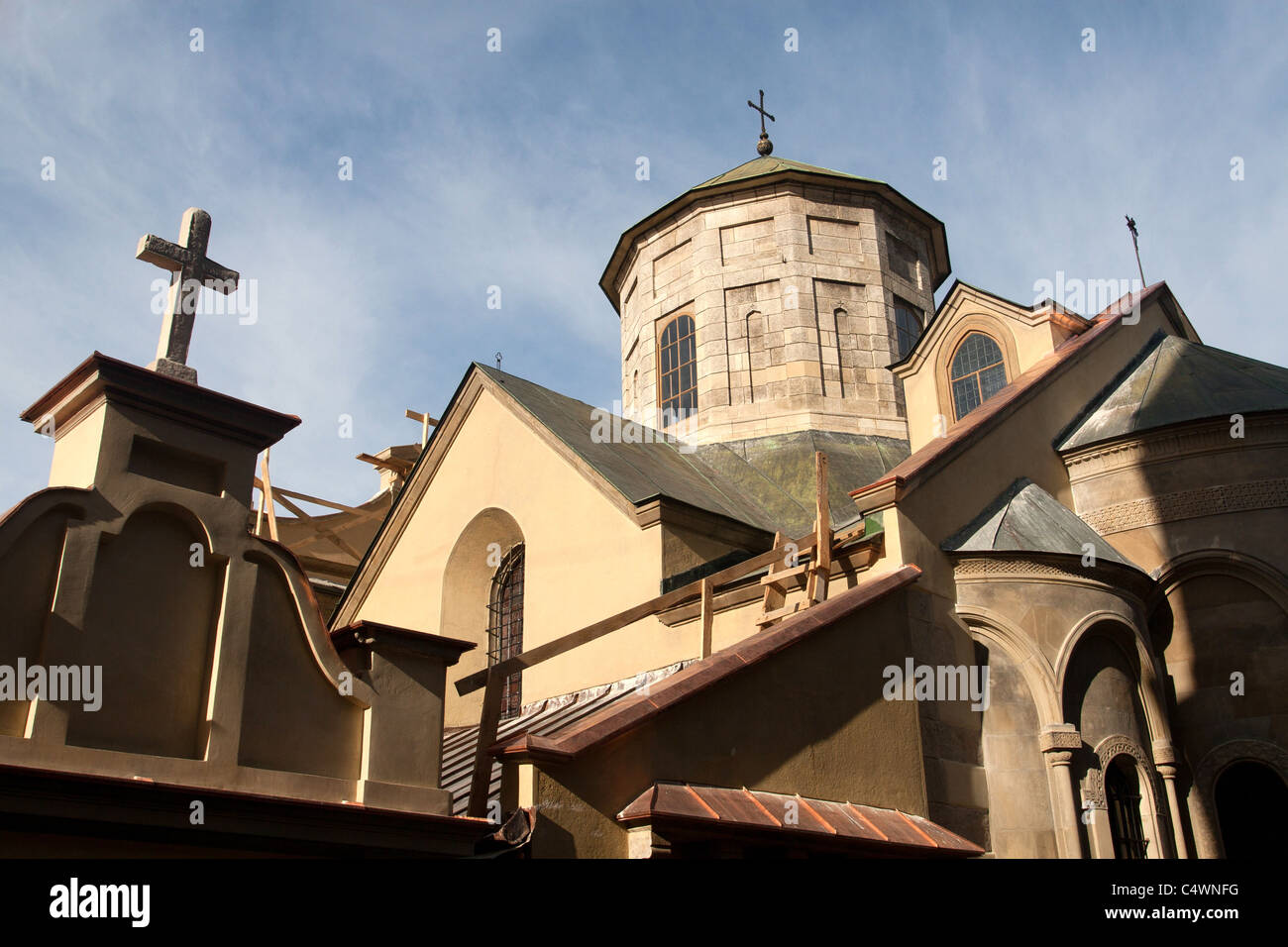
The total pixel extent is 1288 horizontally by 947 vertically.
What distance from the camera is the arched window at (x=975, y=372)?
17.0 meters

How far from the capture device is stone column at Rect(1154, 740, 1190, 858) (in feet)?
41.0

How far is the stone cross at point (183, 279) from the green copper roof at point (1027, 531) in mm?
8441

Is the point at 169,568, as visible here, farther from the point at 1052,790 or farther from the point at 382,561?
the point at 382,561

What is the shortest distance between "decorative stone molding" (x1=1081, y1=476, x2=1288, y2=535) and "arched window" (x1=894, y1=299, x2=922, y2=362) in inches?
297

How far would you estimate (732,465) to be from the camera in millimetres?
19641

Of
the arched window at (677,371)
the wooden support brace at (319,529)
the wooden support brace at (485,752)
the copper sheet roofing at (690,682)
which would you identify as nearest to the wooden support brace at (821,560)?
the copper sheet roofing at (690,682)

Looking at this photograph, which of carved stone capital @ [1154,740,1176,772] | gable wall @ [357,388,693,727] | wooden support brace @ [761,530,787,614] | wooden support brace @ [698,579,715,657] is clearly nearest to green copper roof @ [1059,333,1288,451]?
carved stone capital @ [1154,740,1176,772]

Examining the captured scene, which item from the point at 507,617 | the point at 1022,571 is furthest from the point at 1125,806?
the point at 507,617

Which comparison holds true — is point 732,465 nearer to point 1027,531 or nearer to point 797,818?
point 1027,531

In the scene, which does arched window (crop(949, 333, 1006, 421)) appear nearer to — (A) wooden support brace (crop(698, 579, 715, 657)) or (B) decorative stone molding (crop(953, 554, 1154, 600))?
(B) decorative stone molding (crop(953, 554, 1154, 600))
